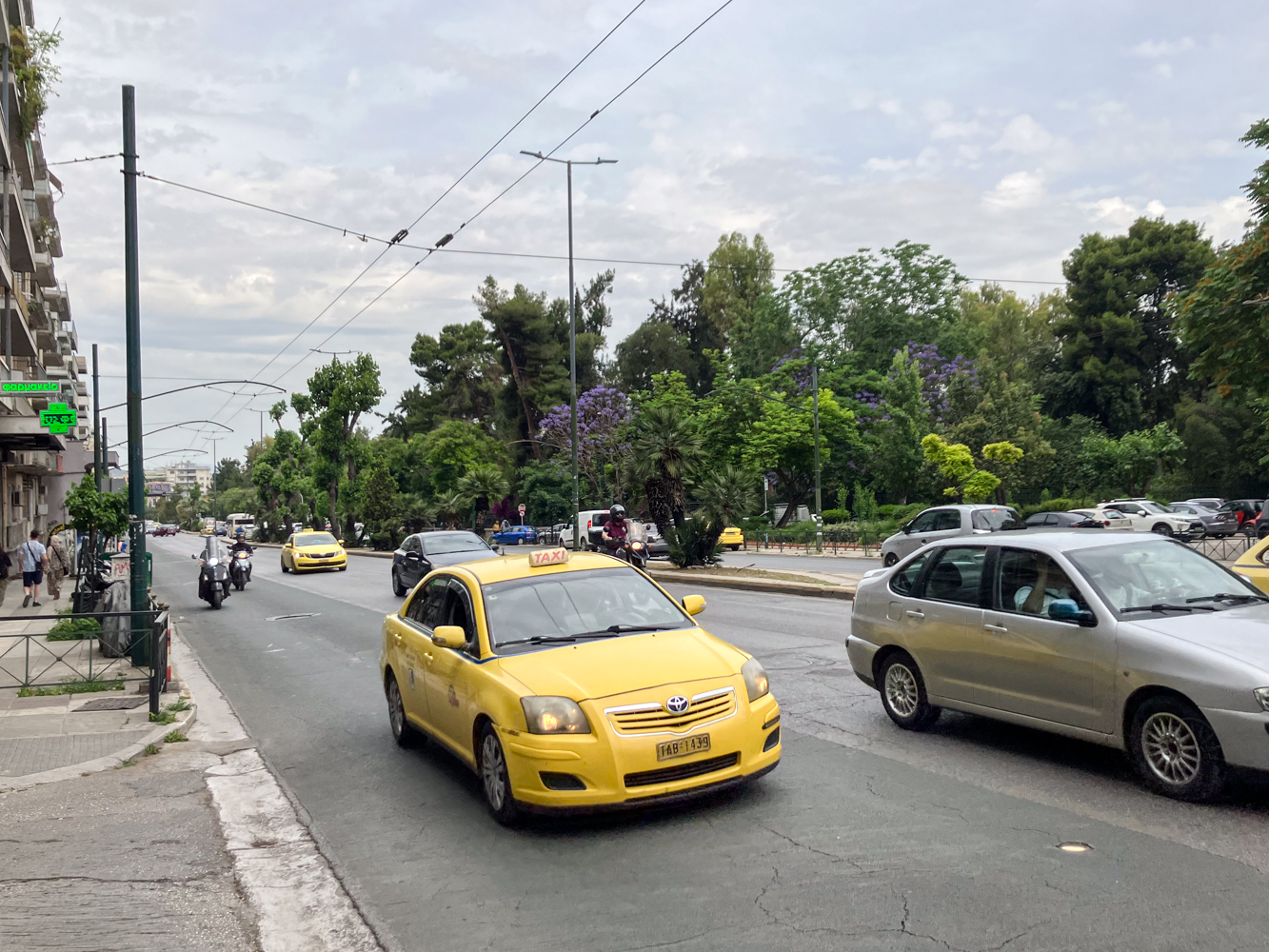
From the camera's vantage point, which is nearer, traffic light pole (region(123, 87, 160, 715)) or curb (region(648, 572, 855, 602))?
traffic light pole (region(123, 87, 160, 715))

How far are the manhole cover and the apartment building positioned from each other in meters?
7.29

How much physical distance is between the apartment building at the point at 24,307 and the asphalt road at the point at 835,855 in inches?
527

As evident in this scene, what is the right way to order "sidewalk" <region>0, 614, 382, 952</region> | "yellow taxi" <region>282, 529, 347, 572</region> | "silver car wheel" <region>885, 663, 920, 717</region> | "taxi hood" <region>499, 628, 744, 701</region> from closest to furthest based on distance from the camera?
1. "sidewalk" <region>0, 614, 382, 952</region>
2. "taxi hood" <region>499, 628, 744, 701</region>
3. "silver car wheel" <region>885, 663, 920, 717</region>
4. "yellow taxi" <region>282, 529, 347, 572</region>

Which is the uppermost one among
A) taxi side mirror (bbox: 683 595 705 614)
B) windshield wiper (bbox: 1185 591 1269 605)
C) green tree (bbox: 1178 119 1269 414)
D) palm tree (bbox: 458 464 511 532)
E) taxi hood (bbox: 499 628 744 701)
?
green tree (bbox: 1178 119 1269 414)

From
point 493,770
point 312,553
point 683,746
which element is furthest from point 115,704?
point 312,553

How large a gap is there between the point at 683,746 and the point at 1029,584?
2723 mm

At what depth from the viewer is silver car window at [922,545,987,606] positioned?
737 centimetres

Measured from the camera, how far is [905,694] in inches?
313

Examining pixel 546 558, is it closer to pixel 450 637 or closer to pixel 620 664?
pixel 450 637

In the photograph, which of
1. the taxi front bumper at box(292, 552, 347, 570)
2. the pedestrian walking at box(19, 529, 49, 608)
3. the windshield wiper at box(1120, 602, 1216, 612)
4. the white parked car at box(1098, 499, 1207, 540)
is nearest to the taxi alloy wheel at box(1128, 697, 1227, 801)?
the windshield wiper at box(1120, 602, 1216, 612)

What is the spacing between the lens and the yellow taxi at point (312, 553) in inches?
1404

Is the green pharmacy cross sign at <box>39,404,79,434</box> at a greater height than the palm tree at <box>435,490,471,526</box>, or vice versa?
the green pharmacy cross sign at <box>39,404,79,434</box>

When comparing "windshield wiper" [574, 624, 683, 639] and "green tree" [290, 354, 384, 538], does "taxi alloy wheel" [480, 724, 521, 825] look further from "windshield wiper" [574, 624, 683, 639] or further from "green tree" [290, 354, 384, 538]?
"green tree" [290, 354, 384, 538]

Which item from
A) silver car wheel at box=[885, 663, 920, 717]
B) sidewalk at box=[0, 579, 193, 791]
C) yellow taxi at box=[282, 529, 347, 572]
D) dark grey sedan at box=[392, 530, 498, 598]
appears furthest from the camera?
yellow taxi at box=[282, 529, 347, 572]
